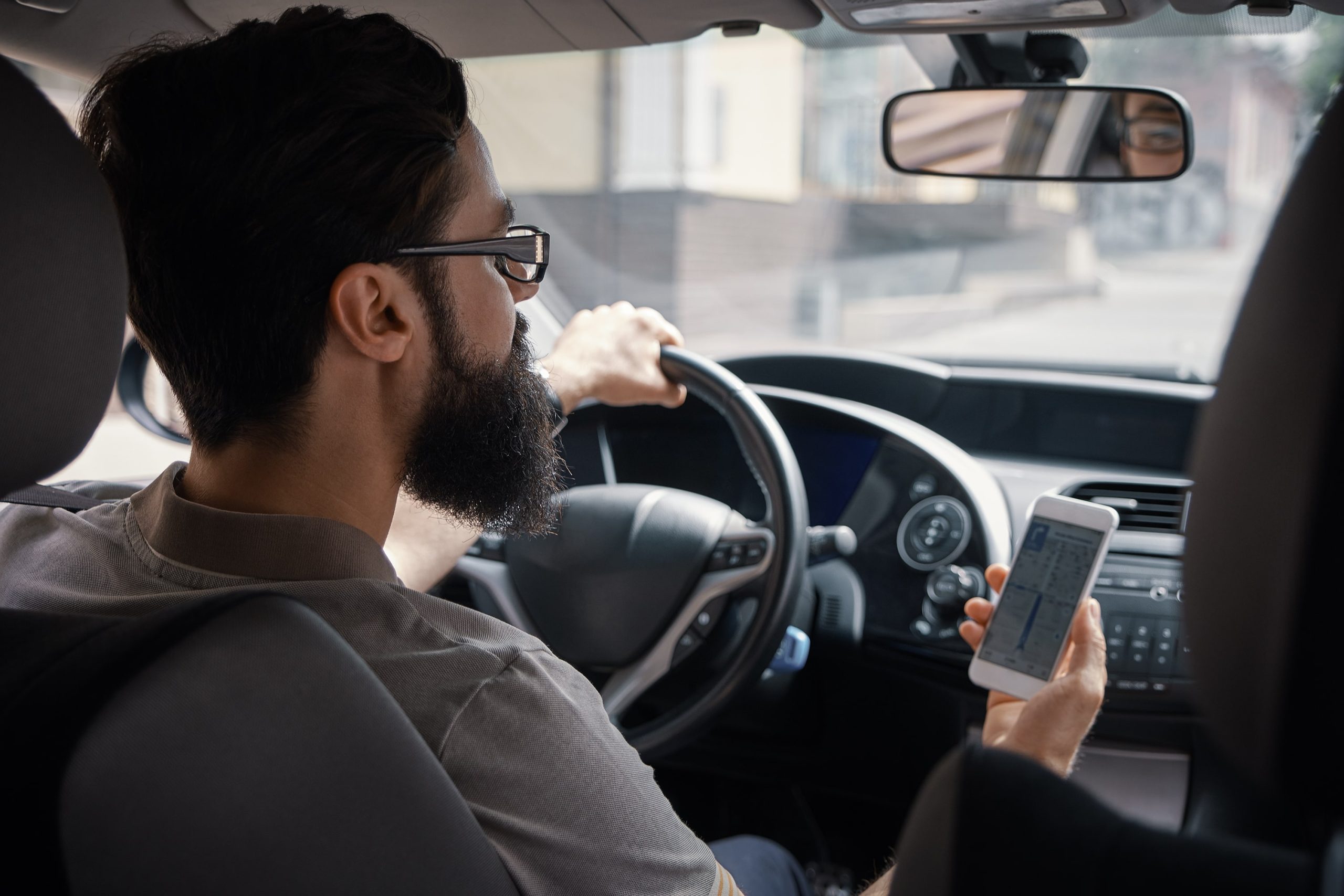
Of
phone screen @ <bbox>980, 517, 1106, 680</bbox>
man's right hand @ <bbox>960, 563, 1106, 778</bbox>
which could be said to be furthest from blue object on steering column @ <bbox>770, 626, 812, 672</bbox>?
man's right hand @ <bbox>960, 563, 1106, 778</bbox>

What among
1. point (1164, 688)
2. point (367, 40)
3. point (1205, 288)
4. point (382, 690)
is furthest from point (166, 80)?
point (1205, 288)

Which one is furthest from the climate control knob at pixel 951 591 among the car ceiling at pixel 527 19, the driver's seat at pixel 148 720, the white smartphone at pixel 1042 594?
the driver's seat at pixel 148 720

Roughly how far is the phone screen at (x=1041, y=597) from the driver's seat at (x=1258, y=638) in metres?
0.86

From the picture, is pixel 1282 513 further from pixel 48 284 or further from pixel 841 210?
pixel 841 210

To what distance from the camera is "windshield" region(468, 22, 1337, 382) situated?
1116 cm

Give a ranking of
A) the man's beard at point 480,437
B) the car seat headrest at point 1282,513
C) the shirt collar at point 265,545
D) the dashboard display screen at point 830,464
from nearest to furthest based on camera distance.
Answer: the car seat headrest at point 1282,513, the shirt collar at point 265,545, the man's beard at point 480,437, the dashboard display screen at point 830,464

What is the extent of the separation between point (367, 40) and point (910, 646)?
1.53 meters

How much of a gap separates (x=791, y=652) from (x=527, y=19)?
117cm

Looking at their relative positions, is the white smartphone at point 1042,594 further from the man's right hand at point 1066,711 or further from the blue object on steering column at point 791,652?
the blue object on steering column at point 791,652

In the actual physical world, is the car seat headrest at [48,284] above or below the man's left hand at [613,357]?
above

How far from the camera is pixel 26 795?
729mm

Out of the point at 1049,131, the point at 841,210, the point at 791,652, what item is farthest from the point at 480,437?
the point at 841,210

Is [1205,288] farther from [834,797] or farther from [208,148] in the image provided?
[208,148]

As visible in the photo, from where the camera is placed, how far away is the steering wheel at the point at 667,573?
1.99 meters
